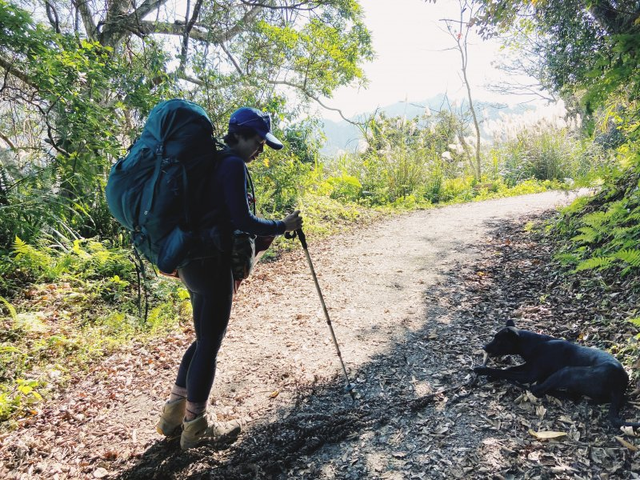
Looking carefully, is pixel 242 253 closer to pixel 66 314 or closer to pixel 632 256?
pixel 66 314

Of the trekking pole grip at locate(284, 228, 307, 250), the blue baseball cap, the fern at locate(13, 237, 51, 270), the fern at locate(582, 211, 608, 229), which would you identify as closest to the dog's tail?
the trekking pole grip at locate(284, 228, 307, 250)

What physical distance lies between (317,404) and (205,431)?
2.60ft

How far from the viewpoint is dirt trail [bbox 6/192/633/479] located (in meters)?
2.19

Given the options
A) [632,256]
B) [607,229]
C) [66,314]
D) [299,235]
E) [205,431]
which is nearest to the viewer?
[205,431]

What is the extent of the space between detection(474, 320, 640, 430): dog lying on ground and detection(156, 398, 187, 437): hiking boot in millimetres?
2083

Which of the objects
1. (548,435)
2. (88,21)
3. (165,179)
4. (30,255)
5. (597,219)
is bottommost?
(548,435)

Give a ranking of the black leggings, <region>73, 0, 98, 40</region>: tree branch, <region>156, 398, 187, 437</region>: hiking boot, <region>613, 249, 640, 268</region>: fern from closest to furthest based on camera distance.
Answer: the black leggings < <region>156, 398, 187, 437</region>: hiking boot < <region>613, 249, 640, 268</region>: fern < <region>73, 0, 98, 40</region>: tree branch

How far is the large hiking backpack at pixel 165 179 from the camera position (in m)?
1.95

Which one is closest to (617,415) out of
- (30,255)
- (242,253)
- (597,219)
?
(242,253)

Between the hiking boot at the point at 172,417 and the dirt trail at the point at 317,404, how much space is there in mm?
112

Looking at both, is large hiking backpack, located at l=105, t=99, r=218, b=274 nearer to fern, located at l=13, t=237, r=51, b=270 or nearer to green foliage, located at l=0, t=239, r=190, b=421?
green foliage, located at l=0, t=239, r=190, b=421

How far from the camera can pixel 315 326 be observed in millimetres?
4121

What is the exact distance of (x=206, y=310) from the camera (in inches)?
84.5

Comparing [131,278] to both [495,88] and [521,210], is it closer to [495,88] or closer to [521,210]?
[521,210]
